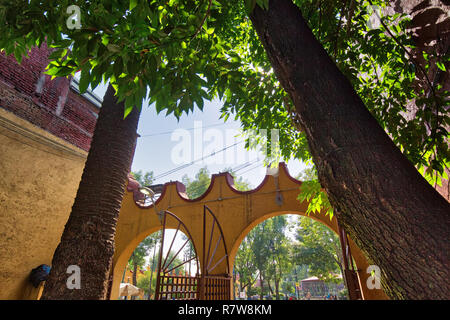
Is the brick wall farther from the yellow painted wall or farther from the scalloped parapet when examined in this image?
the scalloped parapet

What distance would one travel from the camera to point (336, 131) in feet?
3.45

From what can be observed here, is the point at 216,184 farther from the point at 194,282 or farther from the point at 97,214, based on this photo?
the point at 97,214

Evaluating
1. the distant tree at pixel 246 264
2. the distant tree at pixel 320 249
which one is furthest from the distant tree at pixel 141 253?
the distant tree at pixel 320 249

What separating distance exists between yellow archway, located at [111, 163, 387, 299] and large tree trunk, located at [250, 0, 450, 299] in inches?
269

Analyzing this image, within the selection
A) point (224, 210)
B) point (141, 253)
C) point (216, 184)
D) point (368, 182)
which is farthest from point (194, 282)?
point (141, 253)

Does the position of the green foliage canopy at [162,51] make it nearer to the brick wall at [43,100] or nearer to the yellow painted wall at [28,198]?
the yellow painted wall at [28,198]

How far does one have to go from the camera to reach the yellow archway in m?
8.04

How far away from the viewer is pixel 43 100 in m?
7.62

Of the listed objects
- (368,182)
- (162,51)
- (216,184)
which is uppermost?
(216,184)

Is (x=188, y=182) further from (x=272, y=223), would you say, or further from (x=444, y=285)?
(x=444, y=285)

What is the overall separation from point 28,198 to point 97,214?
6184 millimetres

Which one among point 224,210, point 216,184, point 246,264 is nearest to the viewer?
point 224,210

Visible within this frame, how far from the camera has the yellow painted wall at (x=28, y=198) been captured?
21.0 feet

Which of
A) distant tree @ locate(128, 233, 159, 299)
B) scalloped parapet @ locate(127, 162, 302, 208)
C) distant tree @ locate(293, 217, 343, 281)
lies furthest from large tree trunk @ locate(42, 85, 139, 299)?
distant tree @ locate(128, 233, 159, 299)
